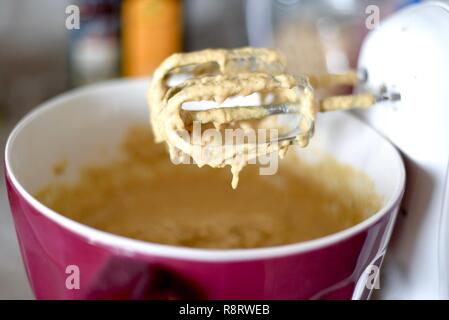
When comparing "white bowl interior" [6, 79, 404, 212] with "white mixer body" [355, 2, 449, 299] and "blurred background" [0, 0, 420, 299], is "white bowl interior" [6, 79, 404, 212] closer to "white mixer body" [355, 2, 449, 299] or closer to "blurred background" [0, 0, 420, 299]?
"white mixer body" [355, 2, 449, 299]

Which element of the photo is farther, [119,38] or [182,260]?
[119,38]

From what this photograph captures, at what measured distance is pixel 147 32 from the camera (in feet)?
2.95

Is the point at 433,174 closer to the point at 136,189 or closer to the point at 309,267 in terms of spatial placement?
the point at 309,267

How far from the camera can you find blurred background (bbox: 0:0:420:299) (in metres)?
0.87

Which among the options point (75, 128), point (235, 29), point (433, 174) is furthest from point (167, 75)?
point (235, 29)

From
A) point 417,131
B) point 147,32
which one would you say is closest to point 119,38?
point 147,32

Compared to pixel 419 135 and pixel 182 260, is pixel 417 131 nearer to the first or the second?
pixel 419 135

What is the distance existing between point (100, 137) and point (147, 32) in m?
0.32

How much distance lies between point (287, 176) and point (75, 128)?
9.7 inches

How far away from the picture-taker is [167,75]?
512 mm

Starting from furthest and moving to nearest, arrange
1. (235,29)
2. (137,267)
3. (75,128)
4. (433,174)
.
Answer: (235,29) < (75,128) < (433,174) < (137,267)

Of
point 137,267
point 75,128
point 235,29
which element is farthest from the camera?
point 235,29

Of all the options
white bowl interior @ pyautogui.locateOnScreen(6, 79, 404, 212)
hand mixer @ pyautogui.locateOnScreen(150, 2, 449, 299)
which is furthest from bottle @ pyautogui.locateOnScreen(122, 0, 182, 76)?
hand mixer @ pyautogui.locateOnScreen(150, 2, 449, 299)

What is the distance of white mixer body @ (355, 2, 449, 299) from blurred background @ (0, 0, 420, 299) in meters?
0.34
